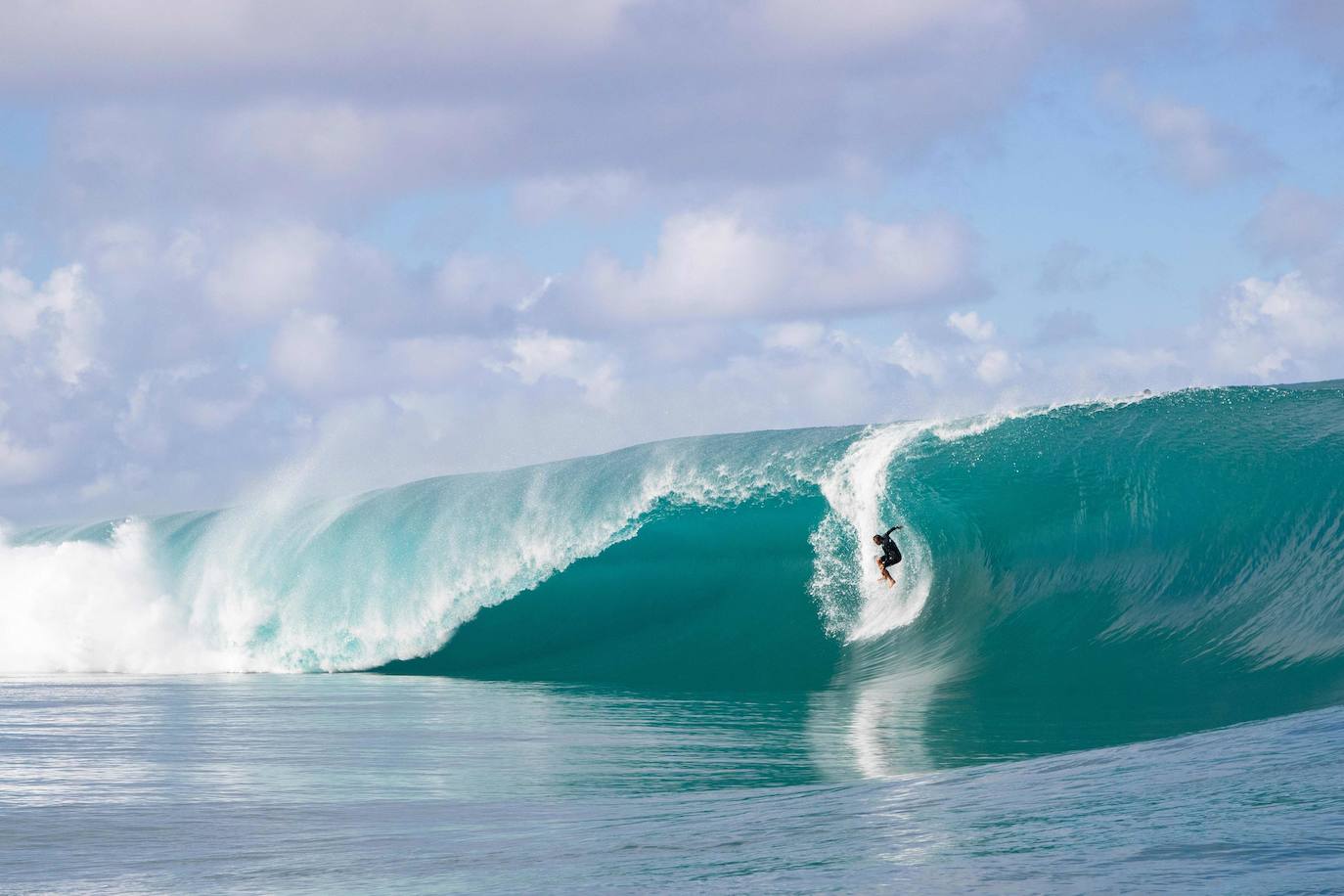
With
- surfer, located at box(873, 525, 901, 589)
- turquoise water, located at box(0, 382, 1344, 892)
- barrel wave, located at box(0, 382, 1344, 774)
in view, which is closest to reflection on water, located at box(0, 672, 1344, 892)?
turquoise water, located at box(0, 382, 1344, 892)

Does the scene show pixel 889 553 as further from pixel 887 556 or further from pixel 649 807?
pixel 649 807

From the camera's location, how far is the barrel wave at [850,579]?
1175 cm

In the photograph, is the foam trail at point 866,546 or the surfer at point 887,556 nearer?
the surfer at point 887,556

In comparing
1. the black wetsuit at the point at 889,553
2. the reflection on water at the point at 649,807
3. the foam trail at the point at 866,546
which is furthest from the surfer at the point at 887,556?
the reflection on water at the point at 649,807

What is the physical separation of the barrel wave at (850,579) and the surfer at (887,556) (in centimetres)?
21

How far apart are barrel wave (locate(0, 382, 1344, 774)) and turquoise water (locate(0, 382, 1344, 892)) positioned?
0.06 metres

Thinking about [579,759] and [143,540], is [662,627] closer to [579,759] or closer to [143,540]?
[579,759]

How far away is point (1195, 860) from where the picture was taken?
5051 mm

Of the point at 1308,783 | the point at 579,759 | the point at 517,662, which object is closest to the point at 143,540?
the point at 517,662

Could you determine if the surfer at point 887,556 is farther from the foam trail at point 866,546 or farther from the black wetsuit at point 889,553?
the foam trail at point 866,546

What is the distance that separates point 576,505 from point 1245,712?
38.0 feet

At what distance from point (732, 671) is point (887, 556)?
81.9 inches

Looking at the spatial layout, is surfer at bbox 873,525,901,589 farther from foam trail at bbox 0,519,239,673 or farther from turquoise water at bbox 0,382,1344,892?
foam trail at bbox 0,519,239,673

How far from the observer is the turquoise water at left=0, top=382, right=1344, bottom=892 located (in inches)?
235
